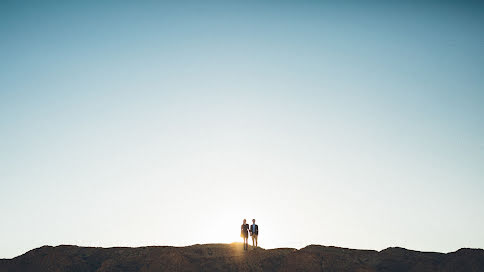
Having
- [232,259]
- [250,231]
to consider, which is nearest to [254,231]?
[250,231]

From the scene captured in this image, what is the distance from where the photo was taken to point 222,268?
34.0 metres

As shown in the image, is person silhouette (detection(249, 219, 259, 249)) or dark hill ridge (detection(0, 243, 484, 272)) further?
A: dark hill ridge (detection(0, 243, 484, 272))

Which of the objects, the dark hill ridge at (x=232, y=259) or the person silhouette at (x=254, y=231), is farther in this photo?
the dark hill ridge at (x=232, y=259)

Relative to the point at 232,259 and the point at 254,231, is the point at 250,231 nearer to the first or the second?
the point at 254,231

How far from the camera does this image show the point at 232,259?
35.1 m

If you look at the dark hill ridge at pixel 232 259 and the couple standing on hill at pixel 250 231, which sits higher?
the couple standing on hill at pixel 250 231

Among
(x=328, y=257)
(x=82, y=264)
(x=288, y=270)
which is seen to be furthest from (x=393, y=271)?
(x=82, y=264)

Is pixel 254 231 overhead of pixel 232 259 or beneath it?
overhead

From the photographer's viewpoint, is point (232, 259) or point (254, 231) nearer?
point (254, 231)

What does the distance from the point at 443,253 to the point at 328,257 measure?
35.6ft

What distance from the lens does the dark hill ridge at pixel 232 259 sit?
34.0 meters

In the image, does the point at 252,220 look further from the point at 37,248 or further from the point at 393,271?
the point at 37,248

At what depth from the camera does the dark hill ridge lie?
34.0m

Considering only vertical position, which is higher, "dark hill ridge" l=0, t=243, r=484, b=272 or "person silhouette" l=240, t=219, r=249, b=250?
"person silhouette" l=240, t=219, r=249, b=250
